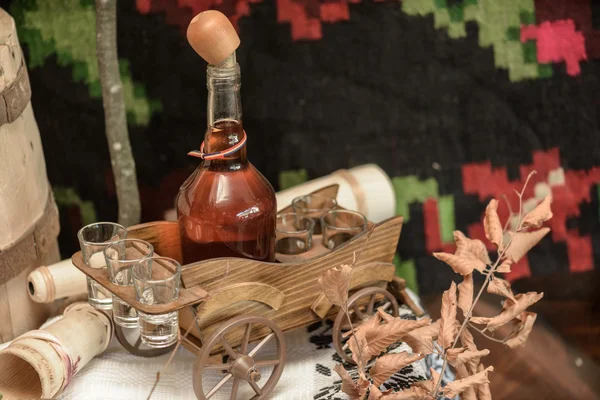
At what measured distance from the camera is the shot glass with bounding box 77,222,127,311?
3.37ft

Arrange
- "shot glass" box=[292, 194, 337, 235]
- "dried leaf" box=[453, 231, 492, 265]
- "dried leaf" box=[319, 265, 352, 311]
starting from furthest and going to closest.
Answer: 1. "shot glass" box=[292, 194, 337, 235]
2. "dried leaf" box=[453, 231, 492, 265]
3. "dried leaf" box=[319, 265, 352, 311]

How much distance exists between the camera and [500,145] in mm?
1508

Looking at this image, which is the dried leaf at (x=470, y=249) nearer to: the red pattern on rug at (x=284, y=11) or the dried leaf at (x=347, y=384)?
the dried leaf at (x=347, y=384)

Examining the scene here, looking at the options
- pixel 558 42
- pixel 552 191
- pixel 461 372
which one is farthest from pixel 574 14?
pixel 461 372

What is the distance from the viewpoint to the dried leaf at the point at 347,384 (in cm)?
97

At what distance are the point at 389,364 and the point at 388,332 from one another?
4cm

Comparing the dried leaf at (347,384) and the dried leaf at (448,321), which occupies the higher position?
the dried leaf at (448,321)

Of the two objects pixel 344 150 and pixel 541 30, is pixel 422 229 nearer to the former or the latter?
pixel 344 150

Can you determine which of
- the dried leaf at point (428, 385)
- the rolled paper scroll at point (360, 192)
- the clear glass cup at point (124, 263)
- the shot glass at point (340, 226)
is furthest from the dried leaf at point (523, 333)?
the clear glass cup at point (124, 263)

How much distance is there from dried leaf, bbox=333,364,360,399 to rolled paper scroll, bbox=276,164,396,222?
40 centimetres

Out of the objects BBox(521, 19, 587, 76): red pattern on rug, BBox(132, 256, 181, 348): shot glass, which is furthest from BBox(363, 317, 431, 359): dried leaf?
BBox(521, 19, 587, 76): red pattern on rug

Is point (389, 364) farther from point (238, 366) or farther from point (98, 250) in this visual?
point (98, 250)

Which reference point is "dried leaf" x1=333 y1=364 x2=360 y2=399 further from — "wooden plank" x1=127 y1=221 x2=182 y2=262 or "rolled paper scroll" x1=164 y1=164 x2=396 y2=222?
"rolled paper scroll" x1=164 y1=164 x2=396 y2=222

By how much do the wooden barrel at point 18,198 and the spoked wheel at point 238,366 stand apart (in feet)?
1.02
